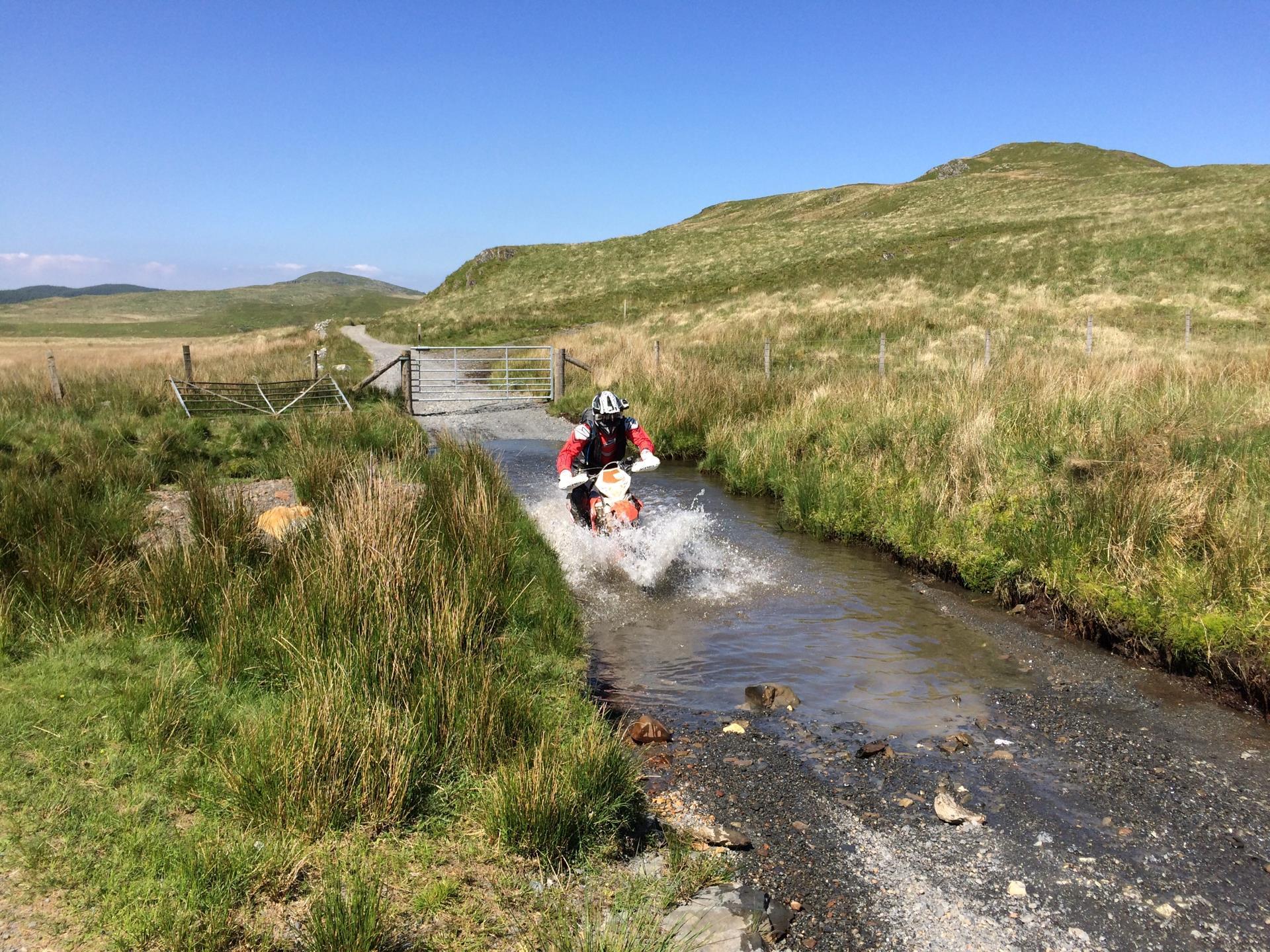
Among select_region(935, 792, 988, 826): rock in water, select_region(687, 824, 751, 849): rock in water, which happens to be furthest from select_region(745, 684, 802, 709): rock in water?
select_region(687, 824, 751, 849): rock in water

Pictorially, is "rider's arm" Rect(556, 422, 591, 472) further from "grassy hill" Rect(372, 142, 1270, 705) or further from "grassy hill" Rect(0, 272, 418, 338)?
"grassy hill" Rect(0, 272, 418, 338)

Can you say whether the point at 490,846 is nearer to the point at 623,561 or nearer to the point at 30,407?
the point at 623,561

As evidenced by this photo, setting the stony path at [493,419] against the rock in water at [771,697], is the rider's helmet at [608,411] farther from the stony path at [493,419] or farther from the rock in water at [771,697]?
the stony path at [493,419]

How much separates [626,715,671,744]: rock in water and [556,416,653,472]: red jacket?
3.73m

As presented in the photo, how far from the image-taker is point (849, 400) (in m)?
12.2

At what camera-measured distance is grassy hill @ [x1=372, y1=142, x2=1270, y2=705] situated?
6.03m

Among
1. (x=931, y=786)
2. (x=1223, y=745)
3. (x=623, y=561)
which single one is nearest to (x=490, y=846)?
(x=931, y=786)

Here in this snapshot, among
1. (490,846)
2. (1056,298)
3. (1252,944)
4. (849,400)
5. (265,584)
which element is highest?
(1056,298)

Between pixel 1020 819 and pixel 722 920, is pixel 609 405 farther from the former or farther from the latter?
pixel 722 920

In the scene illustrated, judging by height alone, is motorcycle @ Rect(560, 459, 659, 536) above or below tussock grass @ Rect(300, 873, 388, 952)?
above

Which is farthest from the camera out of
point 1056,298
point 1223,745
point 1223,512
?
point 1056,298

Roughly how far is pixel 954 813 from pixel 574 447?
5.17 metres

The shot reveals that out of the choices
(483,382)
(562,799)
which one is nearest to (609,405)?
(562,799)

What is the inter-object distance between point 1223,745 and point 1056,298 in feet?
95.6
